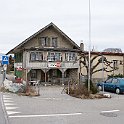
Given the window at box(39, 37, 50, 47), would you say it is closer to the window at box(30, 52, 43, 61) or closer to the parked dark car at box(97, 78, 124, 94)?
the window at box(30, 52, 43, 61)

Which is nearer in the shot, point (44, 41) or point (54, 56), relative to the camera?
point (54, 56)

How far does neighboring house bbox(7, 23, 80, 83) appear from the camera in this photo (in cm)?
3422

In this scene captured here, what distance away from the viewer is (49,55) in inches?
1380

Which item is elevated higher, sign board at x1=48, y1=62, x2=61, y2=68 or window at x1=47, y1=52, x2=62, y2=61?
window at x1=47, y1=52, x2=62, y2=61

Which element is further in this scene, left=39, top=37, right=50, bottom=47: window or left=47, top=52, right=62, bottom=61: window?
left=39, top=37, right=50, bottom=47: window

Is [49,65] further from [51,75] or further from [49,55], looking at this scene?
[51,75]

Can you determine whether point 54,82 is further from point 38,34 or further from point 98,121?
point 98,121

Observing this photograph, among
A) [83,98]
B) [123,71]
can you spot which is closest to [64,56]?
[123,71]

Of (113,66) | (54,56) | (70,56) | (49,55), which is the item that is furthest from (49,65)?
(113,66)

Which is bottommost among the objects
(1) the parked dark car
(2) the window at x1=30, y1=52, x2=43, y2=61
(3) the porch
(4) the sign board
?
(1) the parked dark car

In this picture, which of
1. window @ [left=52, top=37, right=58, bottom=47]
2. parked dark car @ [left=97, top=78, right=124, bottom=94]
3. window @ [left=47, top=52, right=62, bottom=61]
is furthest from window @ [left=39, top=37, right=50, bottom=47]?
parked dark car @ [left=97, top=78, right=124, bottom=94]

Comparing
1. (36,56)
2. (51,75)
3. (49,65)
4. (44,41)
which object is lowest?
(51,75)

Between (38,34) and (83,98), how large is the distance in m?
16.5

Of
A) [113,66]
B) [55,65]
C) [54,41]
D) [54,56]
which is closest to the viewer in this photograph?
[55,65]
